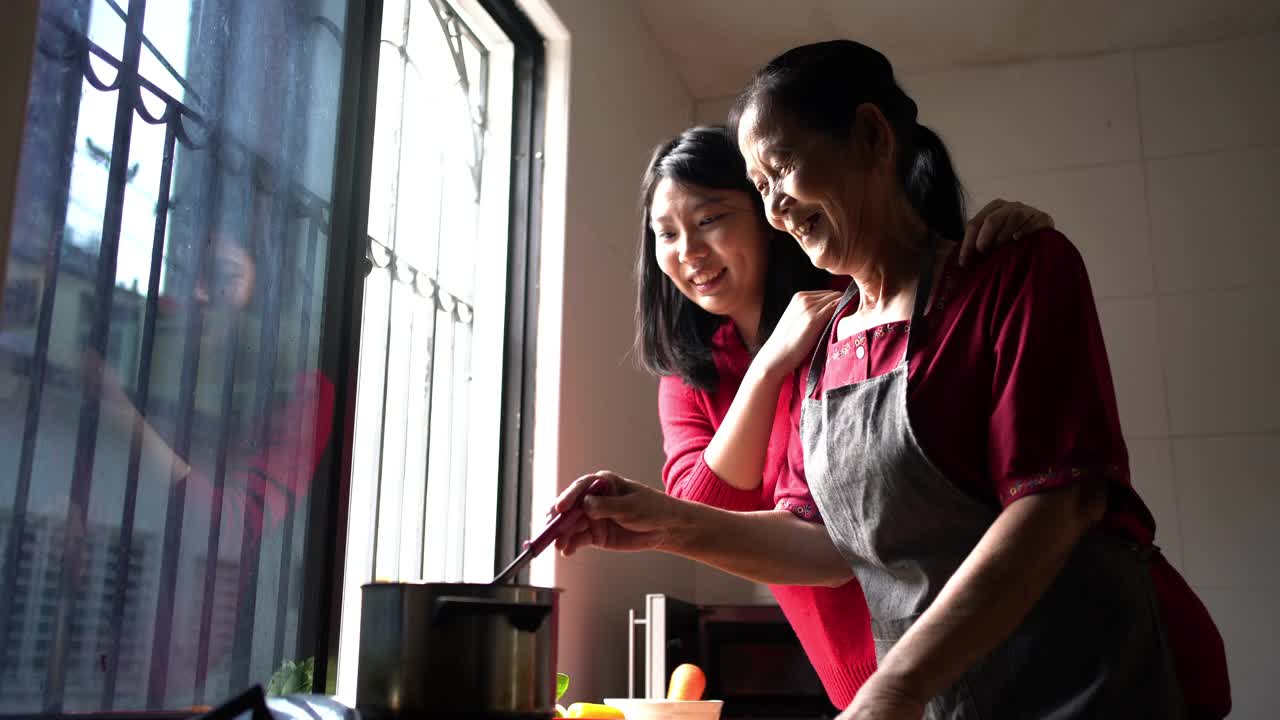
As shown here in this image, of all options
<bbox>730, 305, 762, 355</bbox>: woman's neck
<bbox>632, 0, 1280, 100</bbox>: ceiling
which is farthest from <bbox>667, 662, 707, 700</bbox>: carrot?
<bbox>632, 0, 1280, 100</bbox>: ceiling

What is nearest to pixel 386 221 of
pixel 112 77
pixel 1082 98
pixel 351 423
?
pixel 351 423

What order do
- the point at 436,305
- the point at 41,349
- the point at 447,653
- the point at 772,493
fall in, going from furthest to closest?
the point at 436,305
the point at 772,493
the point at 41,349
the point at 447,653

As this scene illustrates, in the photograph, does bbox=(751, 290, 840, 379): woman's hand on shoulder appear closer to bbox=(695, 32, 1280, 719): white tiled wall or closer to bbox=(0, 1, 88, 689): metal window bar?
bbox=(0, 1, 88, 689): metal window bar

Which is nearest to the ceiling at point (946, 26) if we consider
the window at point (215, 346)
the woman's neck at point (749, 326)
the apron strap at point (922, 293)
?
the window at point (215, 346)

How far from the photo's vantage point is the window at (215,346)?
108 cm

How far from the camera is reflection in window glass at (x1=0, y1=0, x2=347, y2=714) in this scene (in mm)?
1069

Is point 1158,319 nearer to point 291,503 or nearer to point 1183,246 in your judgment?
point 1183,246

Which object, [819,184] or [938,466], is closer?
[938,466]

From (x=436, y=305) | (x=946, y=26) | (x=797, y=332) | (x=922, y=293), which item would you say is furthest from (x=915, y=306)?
(x=946, y=26)

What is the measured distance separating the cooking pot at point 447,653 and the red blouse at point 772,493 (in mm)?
511

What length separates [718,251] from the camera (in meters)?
1.67

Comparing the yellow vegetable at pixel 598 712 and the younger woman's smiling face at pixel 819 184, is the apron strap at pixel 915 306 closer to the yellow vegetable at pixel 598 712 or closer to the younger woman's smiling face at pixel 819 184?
the younger woman's smiling face at pixel 819 184

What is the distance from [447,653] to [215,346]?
679mm

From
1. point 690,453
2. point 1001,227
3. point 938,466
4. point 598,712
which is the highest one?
point 1001,227
